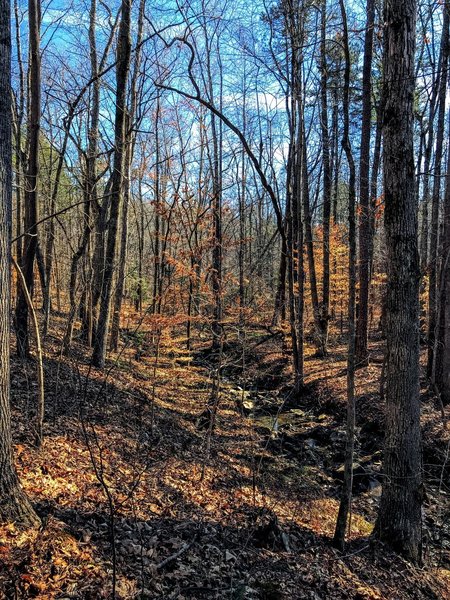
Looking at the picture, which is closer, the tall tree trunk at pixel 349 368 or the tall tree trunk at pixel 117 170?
the tall tree trunk at pixel 349 368

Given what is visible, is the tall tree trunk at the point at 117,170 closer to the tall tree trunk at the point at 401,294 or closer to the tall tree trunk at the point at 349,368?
the tall tree trunk at the point at 349,368

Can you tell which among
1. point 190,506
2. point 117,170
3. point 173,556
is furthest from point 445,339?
point 117,170

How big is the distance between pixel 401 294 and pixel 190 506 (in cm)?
364

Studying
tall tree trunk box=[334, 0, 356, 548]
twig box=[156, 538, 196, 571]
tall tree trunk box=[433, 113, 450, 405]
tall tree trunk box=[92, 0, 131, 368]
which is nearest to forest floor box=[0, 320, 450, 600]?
twig box=[156, 538, 196, 571]

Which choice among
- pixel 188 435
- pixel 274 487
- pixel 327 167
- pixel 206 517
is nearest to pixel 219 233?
pixel 327 167

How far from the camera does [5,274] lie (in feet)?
10.1

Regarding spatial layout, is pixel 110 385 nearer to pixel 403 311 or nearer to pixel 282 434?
pixel 282 434

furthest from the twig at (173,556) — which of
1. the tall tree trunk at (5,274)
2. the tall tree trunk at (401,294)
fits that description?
the tall tree trunk at (401,294)

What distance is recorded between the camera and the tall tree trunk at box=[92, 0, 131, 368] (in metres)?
8.95

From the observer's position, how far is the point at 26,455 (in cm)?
466

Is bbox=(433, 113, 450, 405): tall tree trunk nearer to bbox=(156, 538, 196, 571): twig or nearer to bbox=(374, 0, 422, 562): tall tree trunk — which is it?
bbox=(374, 0, 422, 562): tall tree trunk

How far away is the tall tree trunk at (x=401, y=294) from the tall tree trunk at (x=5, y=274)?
3.81 meters

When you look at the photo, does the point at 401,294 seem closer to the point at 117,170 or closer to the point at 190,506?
the point at 190,506

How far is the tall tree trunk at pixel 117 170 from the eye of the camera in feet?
29.3
